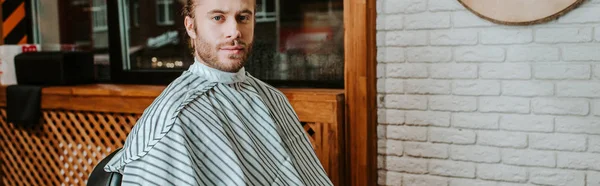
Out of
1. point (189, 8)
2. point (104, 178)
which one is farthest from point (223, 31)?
point (104, 178)

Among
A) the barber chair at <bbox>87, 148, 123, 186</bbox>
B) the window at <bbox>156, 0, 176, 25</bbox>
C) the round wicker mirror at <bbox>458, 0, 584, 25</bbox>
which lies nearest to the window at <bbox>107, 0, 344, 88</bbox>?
the window at <bbox>156, 0, 176, 25</bbox>

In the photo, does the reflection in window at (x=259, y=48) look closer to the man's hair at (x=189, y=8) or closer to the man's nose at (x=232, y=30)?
the man's hair at (x=189, y=8)

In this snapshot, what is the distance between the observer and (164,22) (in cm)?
352

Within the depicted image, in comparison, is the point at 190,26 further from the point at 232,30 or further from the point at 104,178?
the point at 104,178

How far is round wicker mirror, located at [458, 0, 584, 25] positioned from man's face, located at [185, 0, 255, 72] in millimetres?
1000

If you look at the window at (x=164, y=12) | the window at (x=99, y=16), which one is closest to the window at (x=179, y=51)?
the window at (x=164, y=12)

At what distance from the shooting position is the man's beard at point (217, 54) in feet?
4.57

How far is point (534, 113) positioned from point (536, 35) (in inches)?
11.0

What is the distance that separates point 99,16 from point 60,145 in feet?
2.82

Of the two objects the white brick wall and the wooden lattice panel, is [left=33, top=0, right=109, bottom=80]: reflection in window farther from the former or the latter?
the white brick wall

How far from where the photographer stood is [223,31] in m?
1.38

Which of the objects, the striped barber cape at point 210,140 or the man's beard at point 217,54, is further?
the man's beard at point 217,54

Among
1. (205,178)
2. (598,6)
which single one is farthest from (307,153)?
(598,6)

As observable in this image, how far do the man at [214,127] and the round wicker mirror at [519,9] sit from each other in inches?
36.2
